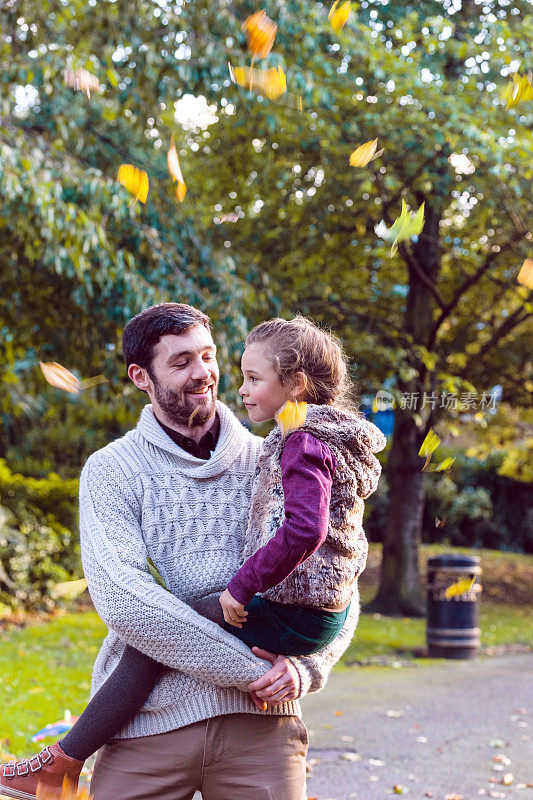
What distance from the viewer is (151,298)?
313 inches

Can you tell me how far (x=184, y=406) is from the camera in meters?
2.73

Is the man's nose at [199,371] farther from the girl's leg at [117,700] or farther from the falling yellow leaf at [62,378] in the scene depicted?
the falling yellow leaf at [62,378]

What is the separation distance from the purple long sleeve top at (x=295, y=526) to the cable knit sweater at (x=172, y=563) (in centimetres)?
19

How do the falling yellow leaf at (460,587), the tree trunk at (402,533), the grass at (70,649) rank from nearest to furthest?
1. the falling yellow leaf at (460,587)
2. the grass at (70,649)
3. the tree trunk at (402,533)

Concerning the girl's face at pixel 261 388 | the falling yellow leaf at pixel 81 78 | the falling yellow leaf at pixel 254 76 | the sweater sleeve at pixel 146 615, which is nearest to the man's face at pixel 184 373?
the girl's face at pixel 261 388

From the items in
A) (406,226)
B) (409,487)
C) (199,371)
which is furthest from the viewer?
(409,487)

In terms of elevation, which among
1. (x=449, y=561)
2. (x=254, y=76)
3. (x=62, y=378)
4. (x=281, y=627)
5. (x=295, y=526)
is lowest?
(x=449, y=561)

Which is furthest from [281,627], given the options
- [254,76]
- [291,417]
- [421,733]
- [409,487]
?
[409,487]

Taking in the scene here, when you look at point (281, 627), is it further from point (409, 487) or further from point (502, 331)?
point (502, 331)

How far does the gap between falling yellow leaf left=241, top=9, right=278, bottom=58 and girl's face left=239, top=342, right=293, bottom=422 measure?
536cm

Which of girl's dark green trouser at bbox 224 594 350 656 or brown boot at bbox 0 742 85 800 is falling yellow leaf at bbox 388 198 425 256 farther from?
brown boot at bbox 0 742 85 800

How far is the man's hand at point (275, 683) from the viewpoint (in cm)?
245

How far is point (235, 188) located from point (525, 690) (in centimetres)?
753

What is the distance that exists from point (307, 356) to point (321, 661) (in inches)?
33.7
